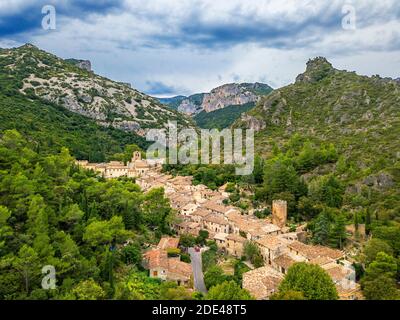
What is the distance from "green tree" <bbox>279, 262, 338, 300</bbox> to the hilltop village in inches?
95.1

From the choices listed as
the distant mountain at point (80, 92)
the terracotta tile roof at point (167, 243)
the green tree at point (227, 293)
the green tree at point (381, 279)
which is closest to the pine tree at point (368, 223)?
the green tree at point (381, 279)

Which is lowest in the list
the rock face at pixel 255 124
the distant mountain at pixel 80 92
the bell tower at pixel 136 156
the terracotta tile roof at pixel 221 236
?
the terracotta tile roof at pixel 221 236

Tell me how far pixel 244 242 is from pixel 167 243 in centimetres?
757

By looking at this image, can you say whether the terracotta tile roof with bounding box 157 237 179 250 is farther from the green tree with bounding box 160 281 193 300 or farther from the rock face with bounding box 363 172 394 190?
the rock face with bounding box 363 172 394 190

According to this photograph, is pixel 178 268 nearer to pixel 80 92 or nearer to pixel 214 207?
pixel 214 207

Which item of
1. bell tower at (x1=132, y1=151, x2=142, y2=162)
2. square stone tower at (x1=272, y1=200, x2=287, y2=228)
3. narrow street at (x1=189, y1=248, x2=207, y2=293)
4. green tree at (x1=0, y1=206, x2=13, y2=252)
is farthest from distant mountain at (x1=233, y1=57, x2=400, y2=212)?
green tree at (x1=0, y1=206, x2=13, y2=252)

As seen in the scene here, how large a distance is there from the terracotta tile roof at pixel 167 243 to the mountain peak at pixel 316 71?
9526 centimetres

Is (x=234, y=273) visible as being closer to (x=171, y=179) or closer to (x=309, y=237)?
(x=309, y=237)

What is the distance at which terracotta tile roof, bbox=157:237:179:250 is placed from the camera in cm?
4047

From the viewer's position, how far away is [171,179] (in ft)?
233

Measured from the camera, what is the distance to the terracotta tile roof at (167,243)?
40469 mm

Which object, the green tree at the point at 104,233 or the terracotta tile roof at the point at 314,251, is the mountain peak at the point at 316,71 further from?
the green tree at the point at 104,233

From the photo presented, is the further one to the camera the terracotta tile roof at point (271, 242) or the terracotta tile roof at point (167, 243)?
the terracotta tile roof at point (167, 243)
